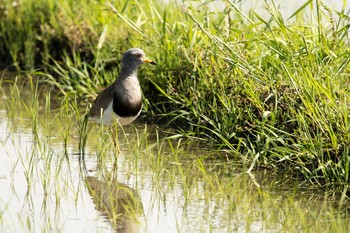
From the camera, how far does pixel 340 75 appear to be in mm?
7367

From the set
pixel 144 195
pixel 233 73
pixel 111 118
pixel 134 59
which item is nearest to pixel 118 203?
pixel 144 195

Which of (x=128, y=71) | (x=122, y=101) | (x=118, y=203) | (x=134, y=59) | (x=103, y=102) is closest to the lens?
(x=118, y=203)

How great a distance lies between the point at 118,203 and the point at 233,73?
203cm

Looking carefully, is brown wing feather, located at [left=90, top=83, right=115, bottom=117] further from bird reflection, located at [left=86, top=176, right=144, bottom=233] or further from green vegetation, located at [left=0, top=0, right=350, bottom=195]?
bird reflection, located at [left=86, top=176, right=144, bottom=233]

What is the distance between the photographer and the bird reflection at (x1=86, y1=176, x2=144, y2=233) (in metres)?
6.13

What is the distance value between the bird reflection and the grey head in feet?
4.94

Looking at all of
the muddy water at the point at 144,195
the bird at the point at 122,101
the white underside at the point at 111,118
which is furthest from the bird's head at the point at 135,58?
the muddy water at the point at 144,195

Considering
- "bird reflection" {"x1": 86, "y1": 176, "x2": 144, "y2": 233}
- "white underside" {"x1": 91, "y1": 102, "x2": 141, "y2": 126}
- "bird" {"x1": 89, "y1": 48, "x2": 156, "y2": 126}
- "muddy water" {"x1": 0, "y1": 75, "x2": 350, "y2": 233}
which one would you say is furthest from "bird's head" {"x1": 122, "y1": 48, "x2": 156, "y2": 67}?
"bird reflection" {"x1": 86, "y1": 176, "x2": 144, "y2": 233}

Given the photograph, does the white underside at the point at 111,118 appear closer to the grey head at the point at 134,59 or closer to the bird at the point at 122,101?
the bird at the point at 122,101

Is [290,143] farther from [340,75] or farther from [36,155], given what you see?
[36,155]

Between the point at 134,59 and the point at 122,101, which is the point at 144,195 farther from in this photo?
the point at 134,59

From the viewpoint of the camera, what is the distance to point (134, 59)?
860 centimetres

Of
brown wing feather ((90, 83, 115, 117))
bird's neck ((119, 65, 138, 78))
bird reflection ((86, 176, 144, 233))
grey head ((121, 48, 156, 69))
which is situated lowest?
bird reflection ((86, 176, 144, 233))

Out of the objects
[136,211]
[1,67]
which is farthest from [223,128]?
[1,67]
